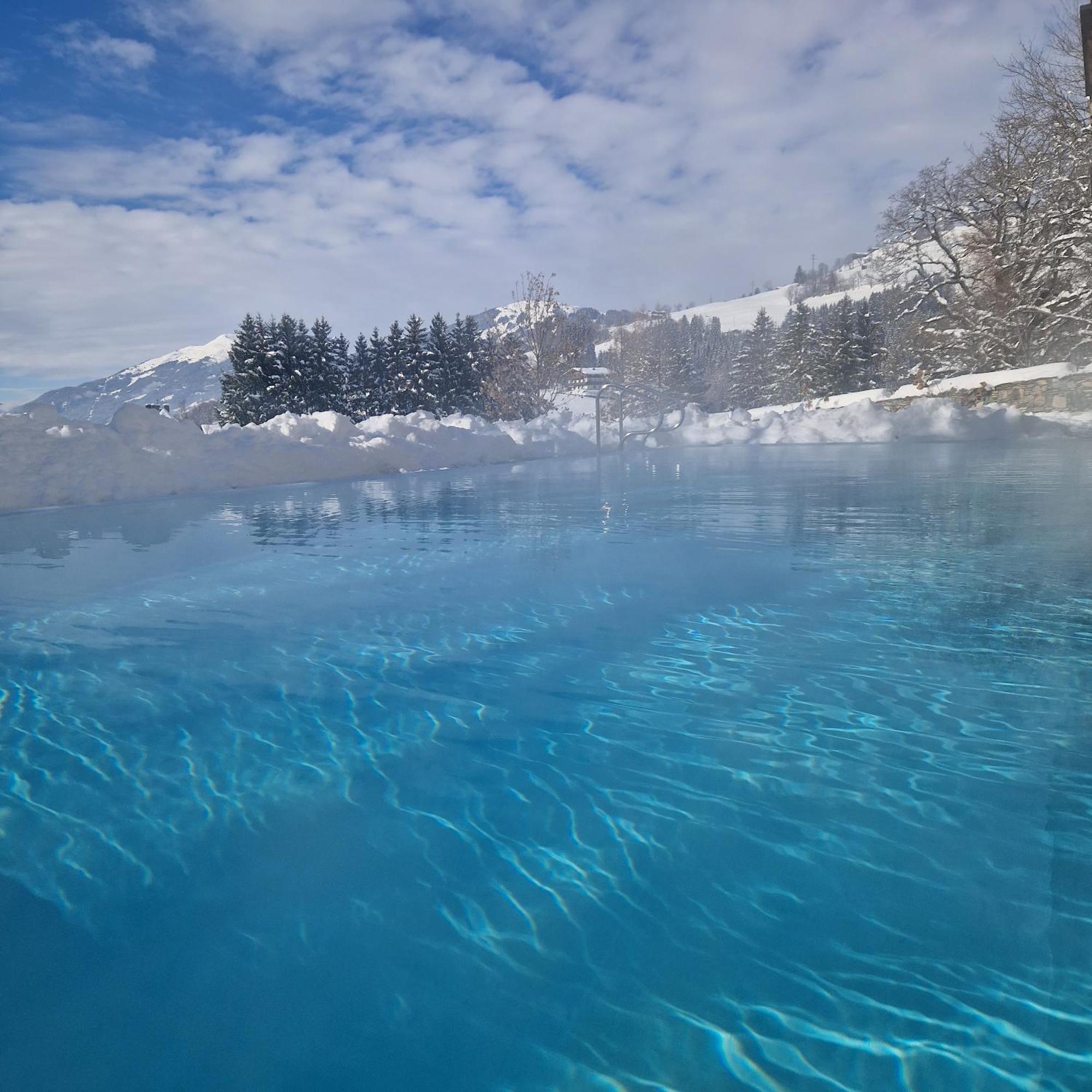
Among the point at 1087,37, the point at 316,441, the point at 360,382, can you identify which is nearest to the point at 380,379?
the point at 360,382

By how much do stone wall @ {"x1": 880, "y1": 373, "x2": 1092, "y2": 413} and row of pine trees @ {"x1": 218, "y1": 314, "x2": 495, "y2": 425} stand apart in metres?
22.0

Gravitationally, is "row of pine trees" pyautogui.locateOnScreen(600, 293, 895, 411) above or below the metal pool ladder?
above

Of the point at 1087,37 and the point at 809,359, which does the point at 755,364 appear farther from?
the point at 1087,37

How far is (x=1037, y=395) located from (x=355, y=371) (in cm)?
2918

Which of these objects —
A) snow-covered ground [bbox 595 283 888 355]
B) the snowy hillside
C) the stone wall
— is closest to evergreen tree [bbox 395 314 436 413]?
the stone wall

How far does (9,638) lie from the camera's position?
14.6 feet

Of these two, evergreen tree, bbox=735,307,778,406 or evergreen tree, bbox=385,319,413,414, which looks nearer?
evergreen tree, bbox=385,319,413,414

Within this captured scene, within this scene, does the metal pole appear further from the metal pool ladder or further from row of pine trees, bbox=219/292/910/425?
row of pine trees, bbox=219/292/910/425

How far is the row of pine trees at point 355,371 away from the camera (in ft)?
102

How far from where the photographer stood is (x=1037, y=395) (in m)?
19.8

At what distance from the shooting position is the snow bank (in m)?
11.4

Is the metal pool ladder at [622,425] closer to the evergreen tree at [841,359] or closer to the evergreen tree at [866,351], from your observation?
the evergreen tree at [841,359]

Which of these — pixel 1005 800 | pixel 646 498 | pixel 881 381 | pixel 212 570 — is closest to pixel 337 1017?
pixel 1005 800

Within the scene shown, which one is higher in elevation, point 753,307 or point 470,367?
point 753,307
